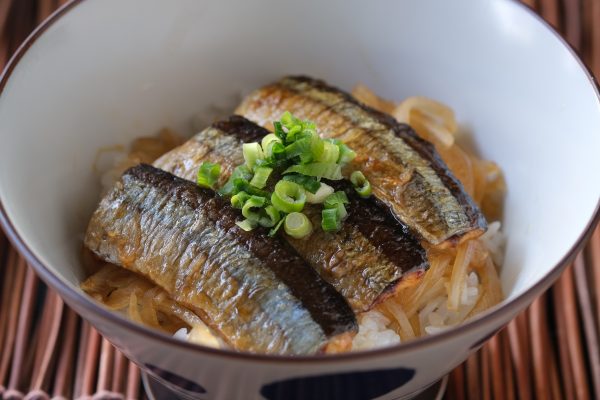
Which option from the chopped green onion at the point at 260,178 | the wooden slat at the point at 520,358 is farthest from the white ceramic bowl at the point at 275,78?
the chopped green onion at the point at 260,178

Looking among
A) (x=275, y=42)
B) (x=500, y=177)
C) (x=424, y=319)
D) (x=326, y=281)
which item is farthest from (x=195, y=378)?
(x=275, y=42)

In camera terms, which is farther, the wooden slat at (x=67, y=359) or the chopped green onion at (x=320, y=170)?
the wooden slat at (x=67, y=359)

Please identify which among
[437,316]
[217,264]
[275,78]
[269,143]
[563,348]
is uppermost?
[269,143]

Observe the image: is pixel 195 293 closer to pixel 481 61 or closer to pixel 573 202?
pixel 573 202

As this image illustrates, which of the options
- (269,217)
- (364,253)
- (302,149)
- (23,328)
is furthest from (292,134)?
(23,328)

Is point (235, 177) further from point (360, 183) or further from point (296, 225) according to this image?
point (360, 183)

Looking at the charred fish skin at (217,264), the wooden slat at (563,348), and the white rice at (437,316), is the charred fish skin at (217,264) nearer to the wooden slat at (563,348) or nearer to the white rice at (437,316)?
the white rice at (437,316)
